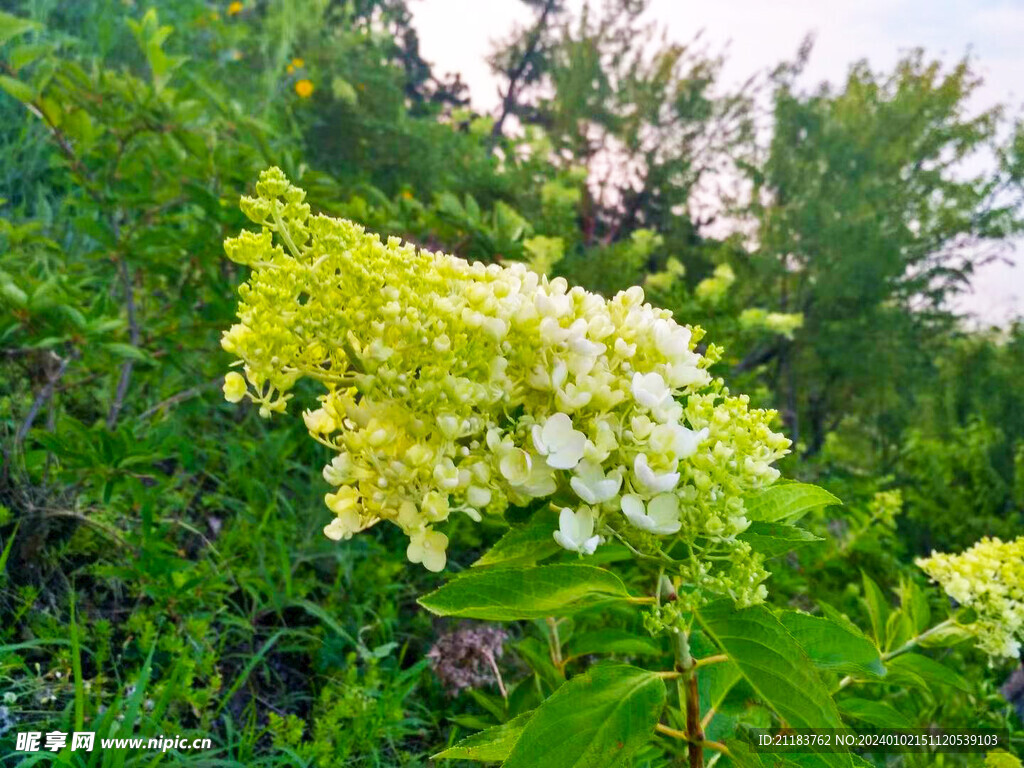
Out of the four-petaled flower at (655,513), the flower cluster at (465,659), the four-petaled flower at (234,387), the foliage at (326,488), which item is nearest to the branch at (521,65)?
the foliage at (326,488)

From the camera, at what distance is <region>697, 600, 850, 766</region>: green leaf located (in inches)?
26.8

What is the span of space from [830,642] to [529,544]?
1.09 ft

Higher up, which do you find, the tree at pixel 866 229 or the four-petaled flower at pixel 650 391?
the tree at pixel 866 229

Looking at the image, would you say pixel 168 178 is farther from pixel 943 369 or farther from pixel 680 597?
pixel 943 369

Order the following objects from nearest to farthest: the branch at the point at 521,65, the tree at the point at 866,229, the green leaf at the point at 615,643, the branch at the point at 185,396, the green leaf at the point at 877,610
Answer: the green leaf at the point at 615,643 < the green leaf at the point at 877,610 < the branch at the point at 185,396 < the tree at the point at 866,229 < the branch at the point at 521,65

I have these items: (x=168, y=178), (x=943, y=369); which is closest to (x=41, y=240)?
(x=168, y=178)

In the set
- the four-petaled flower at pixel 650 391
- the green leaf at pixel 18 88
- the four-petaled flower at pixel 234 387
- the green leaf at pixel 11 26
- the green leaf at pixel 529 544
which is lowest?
the green leaf at pixel 529 544

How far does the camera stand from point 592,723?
28.9 inches

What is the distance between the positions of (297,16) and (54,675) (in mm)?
4074

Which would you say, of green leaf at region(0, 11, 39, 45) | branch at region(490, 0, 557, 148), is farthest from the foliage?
branch at region(490, 0, 557, 148)

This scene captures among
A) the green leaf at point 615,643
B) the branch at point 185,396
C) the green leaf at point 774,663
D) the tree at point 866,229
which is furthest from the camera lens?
the tree at point 866,229

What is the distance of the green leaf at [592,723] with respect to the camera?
71 cm

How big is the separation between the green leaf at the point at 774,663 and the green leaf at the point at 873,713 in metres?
0.49

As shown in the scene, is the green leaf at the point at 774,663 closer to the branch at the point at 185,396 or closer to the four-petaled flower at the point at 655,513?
the four-petaled flower at the point at 655,513
